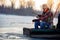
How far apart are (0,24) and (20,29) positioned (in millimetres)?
215

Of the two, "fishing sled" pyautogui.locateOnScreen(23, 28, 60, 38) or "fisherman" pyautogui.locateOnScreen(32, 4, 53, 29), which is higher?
"fisherman" pyautogui.locateOnScreen(32, 4, 53, 29)

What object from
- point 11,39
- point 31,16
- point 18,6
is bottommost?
point 11,39

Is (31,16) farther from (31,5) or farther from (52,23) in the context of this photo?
(52,23)

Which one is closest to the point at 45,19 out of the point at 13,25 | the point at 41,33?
the point at 41,33

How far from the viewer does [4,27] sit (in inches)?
66.9

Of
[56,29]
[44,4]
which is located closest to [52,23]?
[56,29]

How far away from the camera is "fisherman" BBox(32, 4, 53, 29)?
5.84 ft

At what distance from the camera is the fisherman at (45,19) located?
1.78 m

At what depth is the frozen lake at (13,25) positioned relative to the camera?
1695mm

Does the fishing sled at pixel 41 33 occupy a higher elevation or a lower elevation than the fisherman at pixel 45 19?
lower

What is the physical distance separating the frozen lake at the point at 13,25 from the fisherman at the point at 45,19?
7cm

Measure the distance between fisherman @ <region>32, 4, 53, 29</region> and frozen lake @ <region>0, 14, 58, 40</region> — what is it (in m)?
0.07

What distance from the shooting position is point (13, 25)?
67.9 inches

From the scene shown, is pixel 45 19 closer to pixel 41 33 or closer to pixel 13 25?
pixel 41 33
